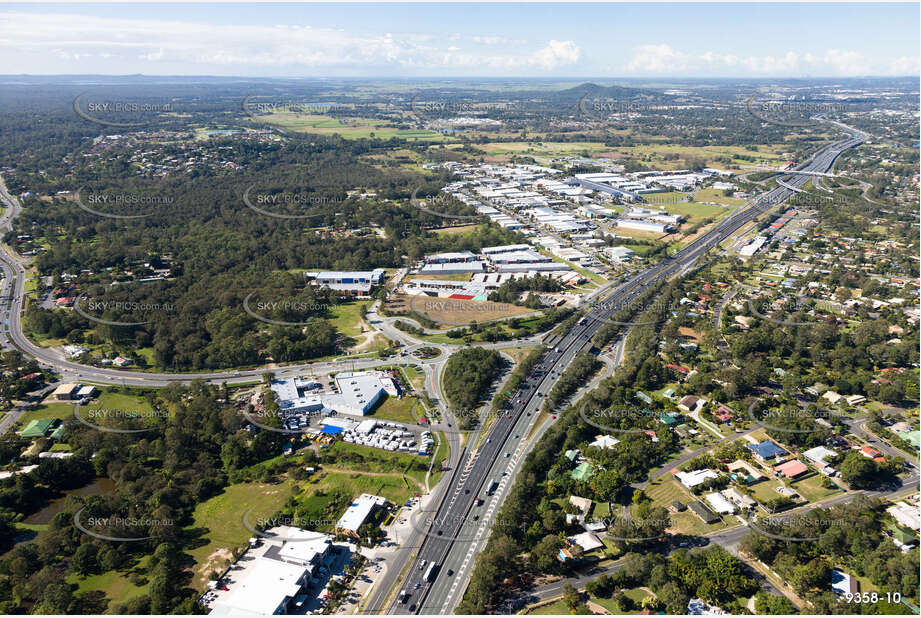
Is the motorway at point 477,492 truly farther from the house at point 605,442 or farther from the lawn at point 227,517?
the lawn at point 227,517

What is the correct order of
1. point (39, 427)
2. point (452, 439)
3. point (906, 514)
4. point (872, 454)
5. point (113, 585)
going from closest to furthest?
point (113, 585) < point (906, 514) < point (872, 454) < point (452, 439) < point (39, 427)

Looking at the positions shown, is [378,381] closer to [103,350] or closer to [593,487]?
[593,487]

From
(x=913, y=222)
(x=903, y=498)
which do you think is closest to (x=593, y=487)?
(x=903, y=498)

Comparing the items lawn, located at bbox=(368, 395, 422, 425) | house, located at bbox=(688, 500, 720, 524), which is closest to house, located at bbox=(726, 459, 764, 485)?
house, located at bbox=(688, 500, 720, 524)

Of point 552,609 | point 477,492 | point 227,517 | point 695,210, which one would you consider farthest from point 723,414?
point 695,210

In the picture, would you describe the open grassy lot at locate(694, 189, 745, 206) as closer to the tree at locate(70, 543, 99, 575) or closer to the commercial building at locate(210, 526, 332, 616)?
the commercial building at locate(210, 526, 332, 616)

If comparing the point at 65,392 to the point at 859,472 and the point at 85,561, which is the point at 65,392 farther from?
the point at 859,472
